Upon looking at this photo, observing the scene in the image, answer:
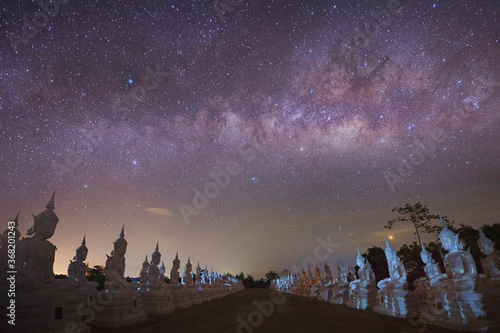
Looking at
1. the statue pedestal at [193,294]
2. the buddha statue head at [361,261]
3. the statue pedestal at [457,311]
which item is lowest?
the statue pedestal at [457,311]

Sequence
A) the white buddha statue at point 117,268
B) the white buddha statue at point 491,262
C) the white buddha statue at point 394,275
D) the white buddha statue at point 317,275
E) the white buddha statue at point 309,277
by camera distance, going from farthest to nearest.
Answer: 1. the white buddha statue at point 309,277
2. the white buddha statue at point 317,275
3. the white buddha statue at point 394,275
4. the white buddha statue at point 117,268
5. the white buddha statue at point 491,262


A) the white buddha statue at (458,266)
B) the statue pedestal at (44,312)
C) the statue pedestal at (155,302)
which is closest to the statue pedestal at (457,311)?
the white buddha statue at (458,266)

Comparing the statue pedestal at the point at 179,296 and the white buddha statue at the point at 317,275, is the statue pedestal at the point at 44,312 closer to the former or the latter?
the statue pedestal at the point at 179,296

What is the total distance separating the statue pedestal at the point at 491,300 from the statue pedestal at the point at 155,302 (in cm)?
1499

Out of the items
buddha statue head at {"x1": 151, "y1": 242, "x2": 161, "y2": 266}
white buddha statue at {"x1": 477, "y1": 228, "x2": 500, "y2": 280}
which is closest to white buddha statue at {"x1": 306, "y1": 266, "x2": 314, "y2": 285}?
buddha statue head at {"x1": 151, "y1": 242, "x2": 161, "y2": 266}

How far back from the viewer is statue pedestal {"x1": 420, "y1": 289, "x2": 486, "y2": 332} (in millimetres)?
8562

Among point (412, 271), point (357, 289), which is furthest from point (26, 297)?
point (412, 271)

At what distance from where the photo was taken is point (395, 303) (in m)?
13.0

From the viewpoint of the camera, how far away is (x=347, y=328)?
9.93 m

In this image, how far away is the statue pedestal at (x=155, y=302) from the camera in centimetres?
1477

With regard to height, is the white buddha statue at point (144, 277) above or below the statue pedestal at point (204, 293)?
above

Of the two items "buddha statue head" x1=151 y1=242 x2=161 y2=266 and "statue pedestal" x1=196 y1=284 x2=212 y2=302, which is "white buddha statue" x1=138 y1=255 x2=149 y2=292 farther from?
"statue pedestal" x1=196 y1=284 x2=212 y2=302

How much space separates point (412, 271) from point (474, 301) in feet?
109

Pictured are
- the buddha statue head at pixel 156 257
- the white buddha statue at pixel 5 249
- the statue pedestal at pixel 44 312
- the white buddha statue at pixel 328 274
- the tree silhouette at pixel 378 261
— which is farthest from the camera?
the tree silhouette at pixel 378 261
